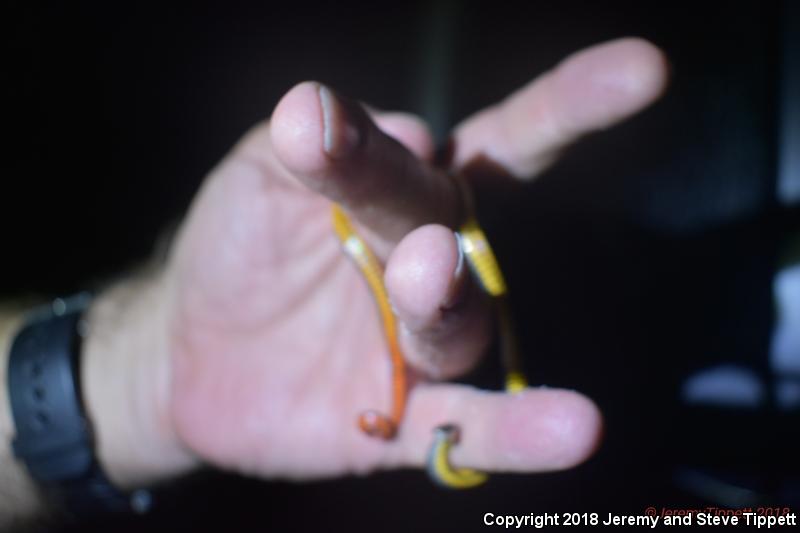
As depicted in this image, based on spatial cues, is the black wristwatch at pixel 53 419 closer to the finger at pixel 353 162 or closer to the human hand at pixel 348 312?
the human hand at pixel 348 312

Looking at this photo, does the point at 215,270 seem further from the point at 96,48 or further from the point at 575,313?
the point at 96,48

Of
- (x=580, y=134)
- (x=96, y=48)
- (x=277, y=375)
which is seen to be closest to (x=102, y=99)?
(x=96, y=48)

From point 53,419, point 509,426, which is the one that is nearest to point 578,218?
point 509,426

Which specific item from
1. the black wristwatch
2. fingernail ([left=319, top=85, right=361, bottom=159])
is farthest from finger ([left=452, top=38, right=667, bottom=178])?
the black wristwatch

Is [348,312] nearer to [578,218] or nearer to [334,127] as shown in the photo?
[334,127]

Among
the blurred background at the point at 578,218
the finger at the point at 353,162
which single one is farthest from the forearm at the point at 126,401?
the finger at the point at 353,162

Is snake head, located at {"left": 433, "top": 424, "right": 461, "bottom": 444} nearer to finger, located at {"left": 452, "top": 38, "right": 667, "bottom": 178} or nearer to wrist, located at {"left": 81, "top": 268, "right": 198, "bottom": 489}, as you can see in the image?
finger, located at {"left": 452, "top": 38, "right": 667, "bottom": 178}

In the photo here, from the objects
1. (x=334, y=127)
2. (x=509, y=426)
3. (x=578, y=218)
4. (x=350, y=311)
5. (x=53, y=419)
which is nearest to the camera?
(x=334, y=127)
